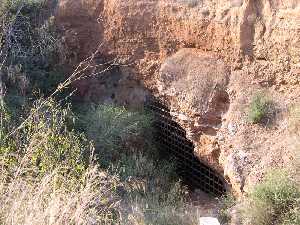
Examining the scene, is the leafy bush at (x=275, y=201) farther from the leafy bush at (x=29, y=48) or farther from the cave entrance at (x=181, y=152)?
the leafy bush at (x=29, y=48)

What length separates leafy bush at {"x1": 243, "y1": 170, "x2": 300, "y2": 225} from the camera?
18.3ft

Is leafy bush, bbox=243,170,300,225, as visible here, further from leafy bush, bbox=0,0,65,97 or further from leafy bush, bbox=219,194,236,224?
leafy bush, bbox=0,0,65,97

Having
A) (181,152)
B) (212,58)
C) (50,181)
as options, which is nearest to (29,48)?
(181,152)

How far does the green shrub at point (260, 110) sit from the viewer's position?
261 inches

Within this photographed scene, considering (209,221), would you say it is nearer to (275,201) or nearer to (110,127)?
(275,201)

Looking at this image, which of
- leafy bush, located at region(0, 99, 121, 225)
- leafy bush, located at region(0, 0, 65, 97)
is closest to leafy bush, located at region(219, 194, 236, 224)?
leafy bush, located at region(0, 99, 121, 225)

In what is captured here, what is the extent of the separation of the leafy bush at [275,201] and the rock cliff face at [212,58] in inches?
20.1

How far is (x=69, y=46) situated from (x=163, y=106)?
1.62m

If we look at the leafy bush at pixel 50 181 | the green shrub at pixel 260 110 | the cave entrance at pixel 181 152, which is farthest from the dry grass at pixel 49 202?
the cave entrance at pixel 181 152

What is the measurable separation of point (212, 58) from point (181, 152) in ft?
4.58

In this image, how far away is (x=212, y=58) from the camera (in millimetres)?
7336

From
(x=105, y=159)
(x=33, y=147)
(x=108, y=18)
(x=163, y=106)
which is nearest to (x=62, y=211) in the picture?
(x=33, y=147)

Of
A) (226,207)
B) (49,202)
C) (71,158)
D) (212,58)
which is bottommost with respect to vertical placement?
(226,207)

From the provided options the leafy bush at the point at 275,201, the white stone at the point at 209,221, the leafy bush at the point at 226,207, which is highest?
the leafy bush at the point at 275,201
